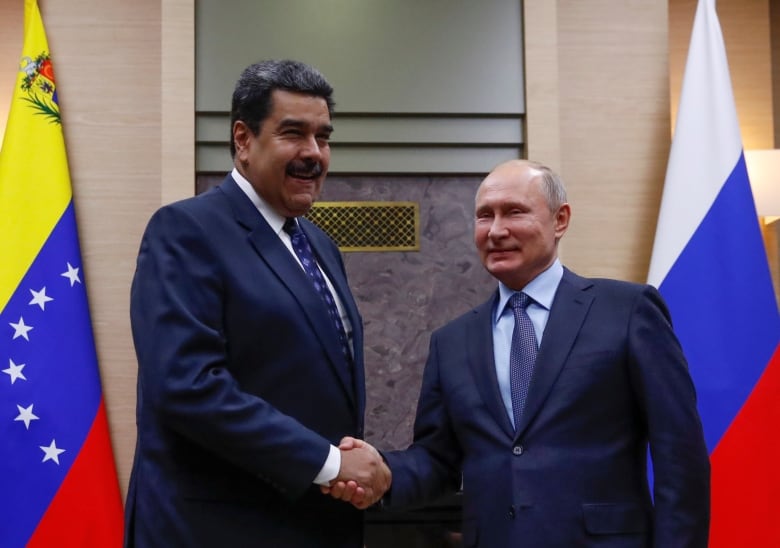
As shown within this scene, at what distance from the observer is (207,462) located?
1910 mm

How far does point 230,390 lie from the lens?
6.00ft

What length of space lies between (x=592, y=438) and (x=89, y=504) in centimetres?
219

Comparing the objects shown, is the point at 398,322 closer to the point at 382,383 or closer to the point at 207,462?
the point at 382,383

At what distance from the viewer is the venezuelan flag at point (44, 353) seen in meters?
3.32

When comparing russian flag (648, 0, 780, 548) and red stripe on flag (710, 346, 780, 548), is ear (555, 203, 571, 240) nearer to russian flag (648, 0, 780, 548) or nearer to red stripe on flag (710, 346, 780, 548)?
russian flag (648, 0, 780, 548)

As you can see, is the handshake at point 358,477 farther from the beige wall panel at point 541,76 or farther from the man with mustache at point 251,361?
the beige wall panel at point 541,76

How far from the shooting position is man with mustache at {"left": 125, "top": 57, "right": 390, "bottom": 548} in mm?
1837

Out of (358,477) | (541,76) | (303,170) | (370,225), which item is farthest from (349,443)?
(541,76)

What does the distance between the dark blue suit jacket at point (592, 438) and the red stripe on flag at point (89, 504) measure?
6.02ft

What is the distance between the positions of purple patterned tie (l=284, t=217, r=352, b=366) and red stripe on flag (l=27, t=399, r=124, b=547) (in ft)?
5.48

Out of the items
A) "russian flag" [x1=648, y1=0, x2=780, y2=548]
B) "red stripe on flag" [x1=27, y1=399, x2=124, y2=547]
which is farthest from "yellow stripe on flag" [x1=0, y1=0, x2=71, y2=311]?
"russian flag" [x1=648, y1=0, x2=780, y2=548]

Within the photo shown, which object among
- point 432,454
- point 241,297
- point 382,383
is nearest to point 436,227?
point 382,383

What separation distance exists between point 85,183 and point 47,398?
877 millimetres

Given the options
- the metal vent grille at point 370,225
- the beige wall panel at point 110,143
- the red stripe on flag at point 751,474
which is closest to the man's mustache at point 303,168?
the metal vent grille at point 370,225
